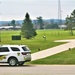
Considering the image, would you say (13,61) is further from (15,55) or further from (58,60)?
(58,60)

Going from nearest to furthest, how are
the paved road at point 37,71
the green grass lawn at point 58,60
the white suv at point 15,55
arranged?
the paved road at point 37,71
the white suv at point 15,55
the green grass lawn at point 58,60

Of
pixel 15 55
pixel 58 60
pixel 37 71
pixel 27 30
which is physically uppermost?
pixel 27 30

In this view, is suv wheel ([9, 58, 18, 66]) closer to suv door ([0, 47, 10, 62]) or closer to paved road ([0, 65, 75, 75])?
suv door ([0, 47, 10, 62])

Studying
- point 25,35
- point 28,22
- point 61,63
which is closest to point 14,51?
point 61,63

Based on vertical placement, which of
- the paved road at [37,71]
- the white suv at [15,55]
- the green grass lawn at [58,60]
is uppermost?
the white suv at [15,55]

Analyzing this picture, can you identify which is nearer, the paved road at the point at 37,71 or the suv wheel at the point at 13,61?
the paved road at the point at 37,71

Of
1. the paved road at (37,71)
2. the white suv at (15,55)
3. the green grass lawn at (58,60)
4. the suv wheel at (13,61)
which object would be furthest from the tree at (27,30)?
the paved road at (37,71)

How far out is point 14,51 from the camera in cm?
2886

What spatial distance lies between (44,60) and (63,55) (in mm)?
3620

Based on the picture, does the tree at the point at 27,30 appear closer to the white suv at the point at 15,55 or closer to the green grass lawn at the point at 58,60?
the green grass lawn at the point at 58,60

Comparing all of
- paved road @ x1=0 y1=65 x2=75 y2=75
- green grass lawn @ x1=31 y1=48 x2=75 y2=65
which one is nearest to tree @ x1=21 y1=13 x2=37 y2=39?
green grass lawn @ x1=31 y1=48 x2=75 y2=65

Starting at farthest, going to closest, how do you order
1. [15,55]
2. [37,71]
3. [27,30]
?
1. [27,30]
2. [15,55]
3. [37,71]

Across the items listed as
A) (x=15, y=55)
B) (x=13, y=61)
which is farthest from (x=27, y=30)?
(x=15, y=55)

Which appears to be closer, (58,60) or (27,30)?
(58,60)
